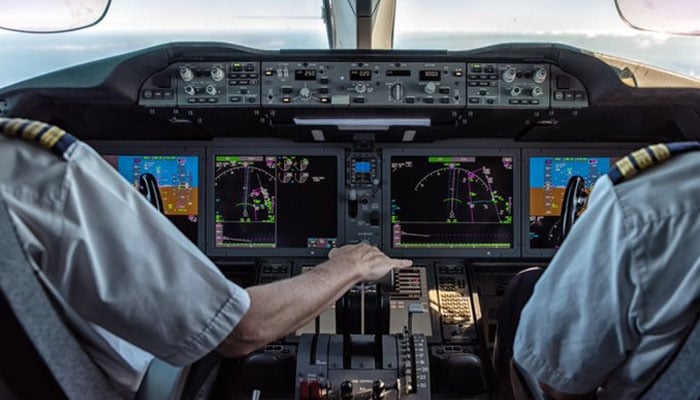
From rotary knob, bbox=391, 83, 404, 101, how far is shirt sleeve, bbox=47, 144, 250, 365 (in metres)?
1.49

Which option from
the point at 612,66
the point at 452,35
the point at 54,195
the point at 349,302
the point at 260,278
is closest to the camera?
the point at 54,195

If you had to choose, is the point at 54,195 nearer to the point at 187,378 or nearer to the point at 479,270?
the point at 187,378

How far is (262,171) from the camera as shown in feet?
9.39

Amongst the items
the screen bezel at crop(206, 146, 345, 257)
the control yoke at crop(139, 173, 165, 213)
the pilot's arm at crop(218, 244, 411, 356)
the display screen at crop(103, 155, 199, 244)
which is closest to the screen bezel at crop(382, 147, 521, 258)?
the screen bezel at crop(206, 146, 345, 257)

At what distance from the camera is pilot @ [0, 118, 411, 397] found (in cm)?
92

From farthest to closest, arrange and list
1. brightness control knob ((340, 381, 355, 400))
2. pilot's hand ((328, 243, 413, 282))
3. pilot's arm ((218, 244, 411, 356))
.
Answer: brightness control knob ((340, 381, 355, 400)) → pilot's hand ((328, 243, 413, 282)) → pilot's arm ((218, 244, 411, 356))

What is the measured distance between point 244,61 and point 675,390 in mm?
1926

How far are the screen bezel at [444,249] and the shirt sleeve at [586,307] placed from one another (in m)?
1.75

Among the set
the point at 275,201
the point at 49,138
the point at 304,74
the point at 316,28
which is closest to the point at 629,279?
the point at 49,138

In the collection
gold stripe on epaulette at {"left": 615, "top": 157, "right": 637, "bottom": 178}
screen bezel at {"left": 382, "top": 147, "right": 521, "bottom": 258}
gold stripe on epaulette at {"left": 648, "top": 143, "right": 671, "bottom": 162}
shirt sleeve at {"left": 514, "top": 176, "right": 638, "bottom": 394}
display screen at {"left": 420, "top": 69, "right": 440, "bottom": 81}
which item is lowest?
screen bezel at {"left": 382, "top": 147, "right": 521, "bottom": 258}

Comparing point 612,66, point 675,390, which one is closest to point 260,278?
point 612,66

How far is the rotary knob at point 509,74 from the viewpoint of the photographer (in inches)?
93.8

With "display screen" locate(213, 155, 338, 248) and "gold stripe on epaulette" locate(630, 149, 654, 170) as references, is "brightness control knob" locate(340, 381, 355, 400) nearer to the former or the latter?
"display screen" locate(213, 155, 338, 248)

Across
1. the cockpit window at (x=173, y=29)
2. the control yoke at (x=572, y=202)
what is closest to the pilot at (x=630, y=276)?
the control yoke at (x=572, y=202)
